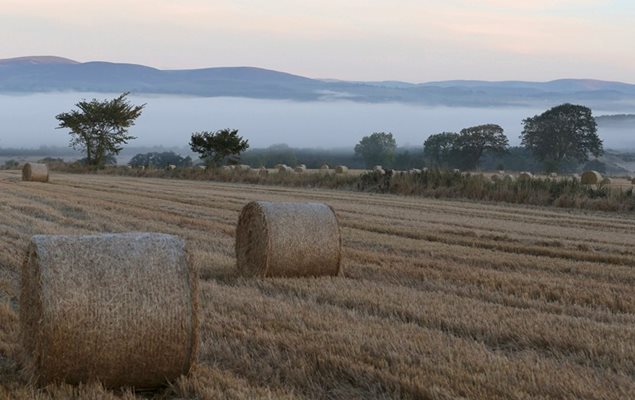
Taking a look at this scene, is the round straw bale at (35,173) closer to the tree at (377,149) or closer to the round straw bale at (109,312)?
the round straw bale at (109,312)

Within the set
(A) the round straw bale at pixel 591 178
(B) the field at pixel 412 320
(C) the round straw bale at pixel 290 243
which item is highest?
(C) the round straw bale at pixel 290 243

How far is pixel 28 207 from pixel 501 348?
602 inches

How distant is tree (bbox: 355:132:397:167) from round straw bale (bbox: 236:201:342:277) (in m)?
77.4

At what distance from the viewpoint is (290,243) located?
10.8 meters

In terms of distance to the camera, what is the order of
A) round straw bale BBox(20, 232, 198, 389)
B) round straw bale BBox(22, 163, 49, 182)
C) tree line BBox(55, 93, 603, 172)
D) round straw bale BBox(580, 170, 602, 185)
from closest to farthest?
round straw bale BBox(20, 232, 198, 389) < round straw bale BBox(22, 163, 49, 182) < round straw bale BBox(580, 170, 602, 185) < tree line BBox(55, 93, 603, 172)

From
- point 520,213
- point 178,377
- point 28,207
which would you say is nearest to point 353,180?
point 520,213

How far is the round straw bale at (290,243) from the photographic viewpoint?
10.7m

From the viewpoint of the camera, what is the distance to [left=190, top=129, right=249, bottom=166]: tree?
50969 millimetres

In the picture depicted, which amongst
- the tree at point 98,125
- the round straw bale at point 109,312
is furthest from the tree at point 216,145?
the round straw bale at point 109,312

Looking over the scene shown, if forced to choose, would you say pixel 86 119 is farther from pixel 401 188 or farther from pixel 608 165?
pixel 608 165

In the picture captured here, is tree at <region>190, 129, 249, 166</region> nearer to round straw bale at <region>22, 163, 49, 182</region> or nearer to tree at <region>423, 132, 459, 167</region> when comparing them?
round straw bale at <region>22, 163, 49, 182</region>

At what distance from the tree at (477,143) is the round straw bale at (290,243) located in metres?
72.1

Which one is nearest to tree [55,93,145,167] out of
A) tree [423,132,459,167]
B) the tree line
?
the tree line

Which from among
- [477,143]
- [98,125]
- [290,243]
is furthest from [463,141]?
[290,243]
